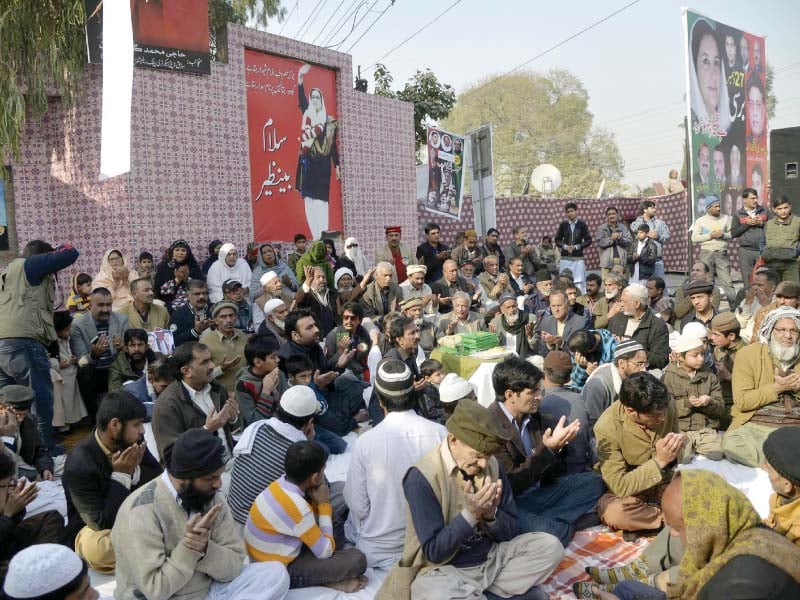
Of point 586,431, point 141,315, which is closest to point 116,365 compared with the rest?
point 141,315

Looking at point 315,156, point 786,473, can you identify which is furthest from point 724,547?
point 315,156

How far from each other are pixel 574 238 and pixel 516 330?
587cm

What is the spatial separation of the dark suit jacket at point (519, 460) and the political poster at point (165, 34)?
7.41 m

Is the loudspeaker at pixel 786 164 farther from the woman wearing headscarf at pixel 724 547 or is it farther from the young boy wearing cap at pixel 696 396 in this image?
the woman wearing headscarf at pixel 724 547

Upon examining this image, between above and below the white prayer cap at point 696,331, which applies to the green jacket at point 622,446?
below

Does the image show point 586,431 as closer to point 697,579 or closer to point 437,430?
point 437,430

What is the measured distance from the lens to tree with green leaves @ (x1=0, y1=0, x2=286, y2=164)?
8.05m

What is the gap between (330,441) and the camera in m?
5.38

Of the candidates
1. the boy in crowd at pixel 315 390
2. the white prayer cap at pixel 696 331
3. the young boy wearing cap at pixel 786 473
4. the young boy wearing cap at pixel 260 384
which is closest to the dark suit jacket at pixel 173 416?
the young boy wearing cap at pixel 260 384

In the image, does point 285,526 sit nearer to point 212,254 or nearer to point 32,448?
point 32,448

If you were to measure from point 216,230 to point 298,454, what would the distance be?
7.46 meters

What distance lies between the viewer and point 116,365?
236 inches

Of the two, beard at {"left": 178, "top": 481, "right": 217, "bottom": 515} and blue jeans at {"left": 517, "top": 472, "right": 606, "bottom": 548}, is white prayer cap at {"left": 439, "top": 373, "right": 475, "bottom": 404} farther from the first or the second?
beard at {"left": 178, "top": 481, "right": 217, "bottom": 515}

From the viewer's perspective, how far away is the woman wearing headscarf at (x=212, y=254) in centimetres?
938
